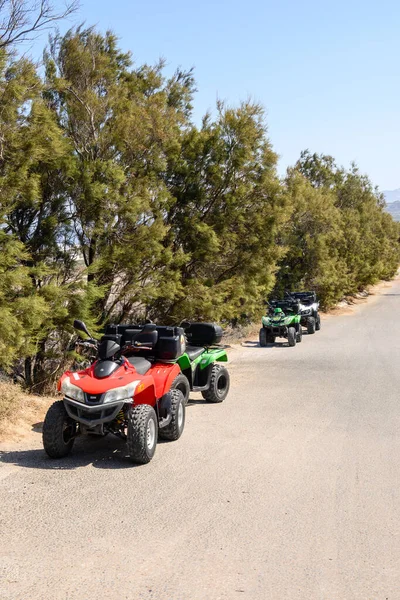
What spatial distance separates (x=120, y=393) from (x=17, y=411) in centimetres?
231

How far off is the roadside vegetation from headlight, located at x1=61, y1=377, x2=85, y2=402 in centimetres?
245

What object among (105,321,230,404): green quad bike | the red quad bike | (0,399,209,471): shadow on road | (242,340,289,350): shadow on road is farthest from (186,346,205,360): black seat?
(242,340,289,350): shadow on road

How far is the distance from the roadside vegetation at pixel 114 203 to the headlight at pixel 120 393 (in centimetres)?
290

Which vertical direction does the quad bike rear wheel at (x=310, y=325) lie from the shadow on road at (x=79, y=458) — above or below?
below

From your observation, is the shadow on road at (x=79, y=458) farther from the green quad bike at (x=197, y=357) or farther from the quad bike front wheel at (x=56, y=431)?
the green quad bike at (x=197, y=357)

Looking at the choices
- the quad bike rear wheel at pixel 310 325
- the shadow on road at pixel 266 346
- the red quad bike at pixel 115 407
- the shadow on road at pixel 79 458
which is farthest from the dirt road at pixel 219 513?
the quad bike rear wheel at pixel 310 325

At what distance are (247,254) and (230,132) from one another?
12.0ft

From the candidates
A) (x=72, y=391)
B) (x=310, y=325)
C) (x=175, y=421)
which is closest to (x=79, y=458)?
(x=72, y=391)

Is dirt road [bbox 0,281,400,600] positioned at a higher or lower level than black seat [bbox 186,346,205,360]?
lower

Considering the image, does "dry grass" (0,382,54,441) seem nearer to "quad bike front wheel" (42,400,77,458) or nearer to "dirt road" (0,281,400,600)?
"dirt road" (0,281,400,600)

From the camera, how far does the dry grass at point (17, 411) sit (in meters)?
7.89

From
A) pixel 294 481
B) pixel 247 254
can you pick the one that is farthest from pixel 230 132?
pixel 294 481

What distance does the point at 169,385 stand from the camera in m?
7.92

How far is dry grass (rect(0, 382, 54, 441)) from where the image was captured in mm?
7887
